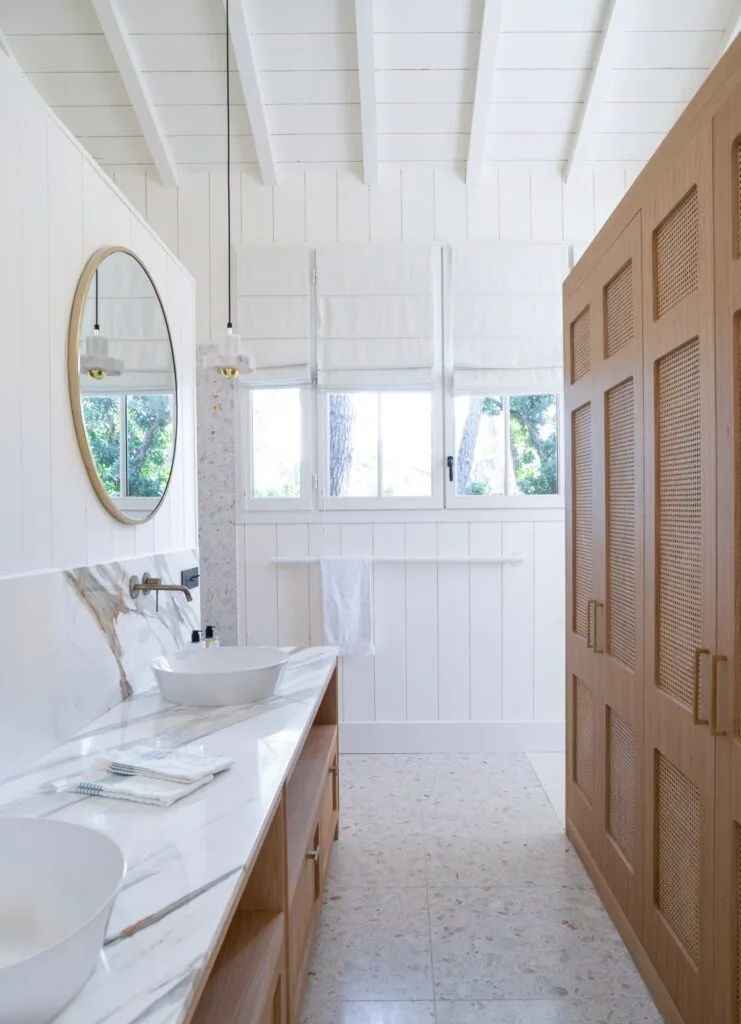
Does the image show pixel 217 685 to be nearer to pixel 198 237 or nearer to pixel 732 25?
pixel 198 237

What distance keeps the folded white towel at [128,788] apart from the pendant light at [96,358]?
3.01 feet

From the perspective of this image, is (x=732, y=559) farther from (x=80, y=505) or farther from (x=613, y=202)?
(x=613, y=202)

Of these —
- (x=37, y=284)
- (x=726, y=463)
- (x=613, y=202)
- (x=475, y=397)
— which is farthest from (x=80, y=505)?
(x=613, y=202)

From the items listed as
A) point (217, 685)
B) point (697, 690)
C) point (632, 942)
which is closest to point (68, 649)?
point (217, 685)

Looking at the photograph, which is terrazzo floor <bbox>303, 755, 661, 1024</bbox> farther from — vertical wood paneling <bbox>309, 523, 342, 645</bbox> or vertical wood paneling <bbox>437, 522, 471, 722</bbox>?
vertical wood paneling <bbox>309, 523, 342, 645</bbox>

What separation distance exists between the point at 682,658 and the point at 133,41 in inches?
113

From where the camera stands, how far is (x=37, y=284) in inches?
58.3

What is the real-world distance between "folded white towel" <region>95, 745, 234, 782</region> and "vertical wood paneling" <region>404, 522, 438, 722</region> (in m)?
2.14

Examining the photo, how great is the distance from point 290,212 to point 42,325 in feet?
7.27

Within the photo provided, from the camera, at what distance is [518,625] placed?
11.3 feet

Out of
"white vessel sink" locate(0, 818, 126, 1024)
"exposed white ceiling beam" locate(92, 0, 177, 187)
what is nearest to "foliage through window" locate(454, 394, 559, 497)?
"exposed white ceiling beam" locate(92, 0, 177, 187)

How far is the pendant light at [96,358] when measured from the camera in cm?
170

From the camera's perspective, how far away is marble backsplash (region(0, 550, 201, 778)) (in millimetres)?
1341

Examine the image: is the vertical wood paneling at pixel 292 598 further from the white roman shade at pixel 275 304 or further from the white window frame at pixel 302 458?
the white roman shade at pixel 275 304
